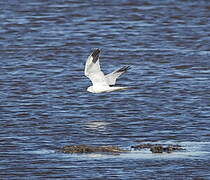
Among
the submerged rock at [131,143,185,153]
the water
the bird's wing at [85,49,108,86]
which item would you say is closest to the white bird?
the bird's wing at [85,49,108,86]

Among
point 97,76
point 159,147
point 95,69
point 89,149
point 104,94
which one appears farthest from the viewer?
point 104,94

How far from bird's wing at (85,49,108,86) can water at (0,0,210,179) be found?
2.42 feet

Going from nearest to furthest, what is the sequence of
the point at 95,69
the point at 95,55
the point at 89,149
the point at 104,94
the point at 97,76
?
the point at 89,149 < the point at 95,55 < the point at 95,69 < the point at 97,76 < the point at 104,94

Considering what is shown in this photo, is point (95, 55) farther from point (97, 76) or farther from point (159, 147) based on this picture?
point (159, 147)

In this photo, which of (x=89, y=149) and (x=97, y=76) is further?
(x=97, y=76)

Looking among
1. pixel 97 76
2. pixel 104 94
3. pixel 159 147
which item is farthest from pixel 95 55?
pixel 104 94

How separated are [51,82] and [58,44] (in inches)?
177

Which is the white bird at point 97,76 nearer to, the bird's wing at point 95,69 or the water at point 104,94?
the bird's wing at point 95,69

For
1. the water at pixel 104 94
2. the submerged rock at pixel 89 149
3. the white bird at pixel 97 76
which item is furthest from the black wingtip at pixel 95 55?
the submerged rock at pixel 89 149

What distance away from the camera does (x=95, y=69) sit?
54.5 ft

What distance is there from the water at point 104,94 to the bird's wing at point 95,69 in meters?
0.74

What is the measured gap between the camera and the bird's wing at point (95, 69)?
16484 millimetres

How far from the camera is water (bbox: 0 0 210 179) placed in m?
14.2

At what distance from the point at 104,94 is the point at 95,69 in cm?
353
